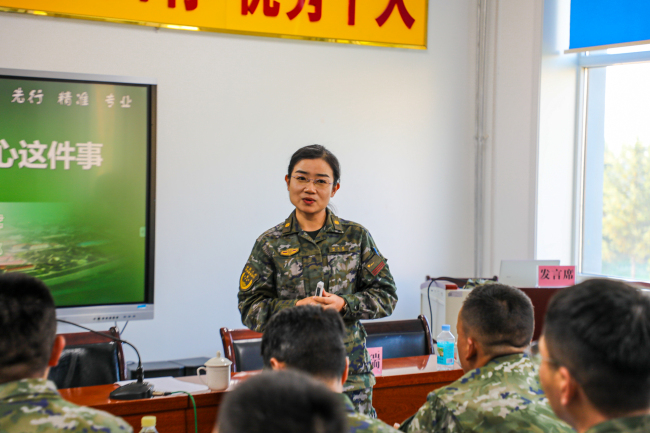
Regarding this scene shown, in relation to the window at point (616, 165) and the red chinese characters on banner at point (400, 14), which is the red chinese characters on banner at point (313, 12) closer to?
the red chinese characters on banner at point (400, 14)

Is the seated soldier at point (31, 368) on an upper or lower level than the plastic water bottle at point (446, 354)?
upper

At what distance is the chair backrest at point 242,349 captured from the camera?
255cm

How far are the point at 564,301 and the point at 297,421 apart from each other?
58 centimetres

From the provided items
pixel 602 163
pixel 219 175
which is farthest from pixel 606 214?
pixel 219 175

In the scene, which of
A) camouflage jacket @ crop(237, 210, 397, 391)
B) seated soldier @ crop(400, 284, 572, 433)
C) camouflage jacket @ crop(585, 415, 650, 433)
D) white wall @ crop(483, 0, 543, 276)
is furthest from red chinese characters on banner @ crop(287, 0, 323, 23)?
camouflage jacket @ crop(585, 415, 650, 433)

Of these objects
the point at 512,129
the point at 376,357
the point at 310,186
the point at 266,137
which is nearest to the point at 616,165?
the point at 512,129

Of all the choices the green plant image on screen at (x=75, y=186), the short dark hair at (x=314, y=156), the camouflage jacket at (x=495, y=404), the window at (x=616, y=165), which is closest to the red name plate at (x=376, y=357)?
the short dark hair at (x=314, y=156)

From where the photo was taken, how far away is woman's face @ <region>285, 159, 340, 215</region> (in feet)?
7.05

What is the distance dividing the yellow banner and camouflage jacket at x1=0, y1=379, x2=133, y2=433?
298 centimetres

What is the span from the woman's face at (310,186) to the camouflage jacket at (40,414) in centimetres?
119

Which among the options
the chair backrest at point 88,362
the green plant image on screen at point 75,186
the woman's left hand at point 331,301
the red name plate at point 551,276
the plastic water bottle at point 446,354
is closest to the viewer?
the woman's left hand at point 331,301

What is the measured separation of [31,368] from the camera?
44.5 inches

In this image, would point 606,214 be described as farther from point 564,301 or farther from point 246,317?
point 564,301

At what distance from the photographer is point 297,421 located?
24.3 inches
